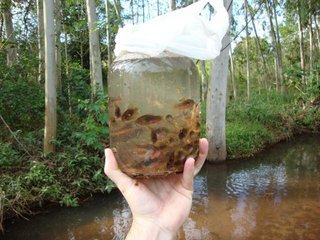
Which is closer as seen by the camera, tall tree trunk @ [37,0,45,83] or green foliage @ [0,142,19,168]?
green foliage @ [0,142,19,168]

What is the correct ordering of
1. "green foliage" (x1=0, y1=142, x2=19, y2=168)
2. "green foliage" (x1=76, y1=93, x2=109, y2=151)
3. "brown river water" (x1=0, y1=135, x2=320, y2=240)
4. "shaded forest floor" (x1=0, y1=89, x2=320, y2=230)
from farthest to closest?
"green foliage" (x1=76, y1=93, x2=109, y2=151), "green foliage" (x1=0, y1=142, x2=19, y2=168), "shaded forest floor" (x1=0, y1=89, x2=320, y2=230), "brown river water" (x1=0, y1=135, x2=320, y2=240)

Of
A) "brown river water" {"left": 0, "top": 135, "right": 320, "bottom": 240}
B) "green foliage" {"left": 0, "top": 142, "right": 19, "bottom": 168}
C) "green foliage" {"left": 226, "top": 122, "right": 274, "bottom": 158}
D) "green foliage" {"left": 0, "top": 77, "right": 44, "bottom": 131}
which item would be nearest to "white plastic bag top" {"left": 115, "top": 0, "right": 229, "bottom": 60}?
"brown river water" {"left": 0, "top": 135, "right": 320, "bottom": 240}

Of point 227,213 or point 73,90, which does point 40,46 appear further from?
point 227,213

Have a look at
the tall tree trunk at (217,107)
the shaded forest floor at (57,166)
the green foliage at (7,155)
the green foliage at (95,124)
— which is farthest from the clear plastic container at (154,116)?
the tall tree trunk at (217,107)

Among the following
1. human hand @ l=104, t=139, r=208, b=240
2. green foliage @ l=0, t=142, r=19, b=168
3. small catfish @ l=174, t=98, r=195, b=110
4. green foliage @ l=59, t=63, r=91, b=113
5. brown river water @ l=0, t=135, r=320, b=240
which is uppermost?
green foliage @ l=59, t=63, r=91, b=113

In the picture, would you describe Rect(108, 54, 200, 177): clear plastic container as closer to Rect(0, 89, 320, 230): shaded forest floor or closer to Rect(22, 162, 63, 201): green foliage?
Rect(0, 89, 320, 230): shaded forest floor

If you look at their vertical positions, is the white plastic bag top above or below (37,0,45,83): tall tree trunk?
below

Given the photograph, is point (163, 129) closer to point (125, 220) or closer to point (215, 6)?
point (215, 6)

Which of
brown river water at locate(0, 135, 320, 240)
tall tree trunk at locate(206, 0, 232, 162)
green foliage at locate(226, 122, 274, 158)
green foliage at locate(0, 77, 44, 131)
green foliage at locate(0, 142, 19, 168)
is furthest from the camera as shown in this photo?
green foliage at locate(226, 122, 274, 158)
